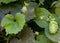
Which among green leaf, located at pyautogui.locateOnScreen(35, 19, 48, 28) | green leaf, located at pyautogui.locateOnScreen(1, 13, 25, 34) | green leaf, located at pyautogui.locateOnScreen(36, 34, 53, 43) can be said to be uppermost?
green leaf, located at pyautogui.locateOnScreen(1, 13, 25, 34)

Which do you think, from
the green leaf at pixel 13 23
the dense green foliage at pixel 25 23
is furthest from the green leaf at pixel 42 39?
the green leaf at pixel 13 23

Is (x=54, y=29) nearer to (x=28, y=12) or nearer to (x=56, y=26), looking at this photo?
(x=56, y=26)

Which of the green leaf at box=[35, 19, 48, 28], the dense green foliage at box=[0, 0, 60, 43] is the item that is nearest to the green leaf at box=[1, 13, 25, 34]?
the dense green foliage at box=[0, 0, 60, 43]

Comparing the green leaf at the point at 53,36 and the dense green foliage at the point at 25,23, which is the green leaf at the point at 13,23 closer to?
the dense green foliage at the point at 25,23

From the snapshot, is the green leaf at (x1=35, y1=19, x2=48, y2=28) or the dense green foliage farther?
→ the green leaf at (x1=35, y1=19, x2=48, y2=28)

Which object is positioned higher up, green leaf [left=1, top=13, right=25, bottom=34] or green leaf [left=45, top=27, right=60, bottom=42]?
green leaf [left=1, top=13, right=25, bottom=34]

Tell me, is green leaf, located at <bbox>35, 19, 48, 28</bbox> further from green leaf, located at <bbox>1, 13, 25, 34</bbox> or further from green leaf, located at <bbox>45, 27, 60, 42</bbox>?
green leaf, located at <bbox>1, 13, 25, 34</bbox>

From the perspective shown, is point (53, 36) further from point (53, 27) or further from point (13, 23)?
point (13, 23)

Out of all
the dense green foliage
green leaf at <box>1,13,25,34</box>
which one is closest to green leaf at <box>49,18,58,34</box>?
the dense green foliage

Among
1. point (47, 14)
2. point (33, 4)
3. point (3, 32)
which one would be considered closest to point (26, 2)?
point (33, 4)
